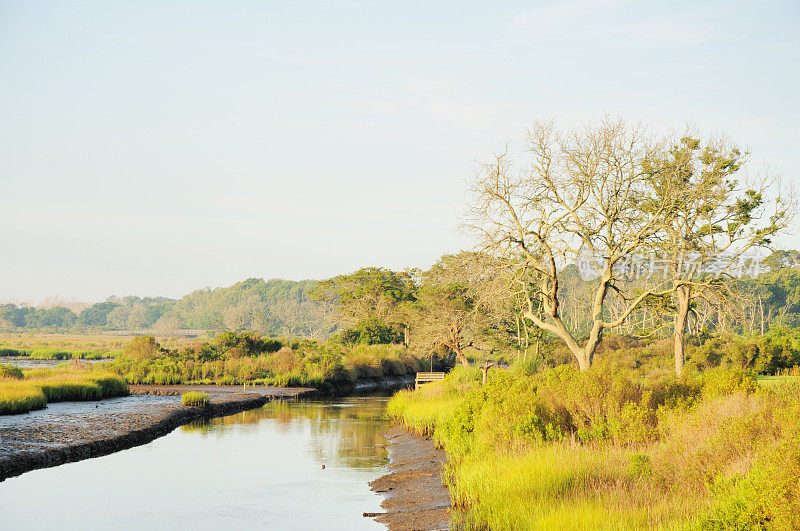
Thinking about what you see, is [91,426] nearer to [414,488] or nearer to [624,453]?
[414,488]

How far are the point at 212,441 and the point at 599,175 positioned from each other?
17.6 meters

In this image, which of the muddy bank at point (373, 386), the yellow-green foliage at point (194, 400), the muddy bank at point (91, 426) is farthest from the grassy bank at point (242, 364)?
the yellow-green foliage at point (194, 400)

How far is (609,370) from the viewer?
52.9ft

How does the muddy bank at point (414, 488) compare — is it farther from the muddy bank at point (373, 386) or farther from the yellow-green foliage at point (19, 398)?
the muddy bank at point (373, 386)

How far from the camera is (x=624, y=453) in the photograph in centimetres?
1239

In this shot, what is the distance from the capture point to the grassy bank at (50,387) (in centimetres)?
2752

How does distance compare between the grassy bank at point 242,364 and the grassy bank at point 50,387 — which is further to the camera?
the grassy bank at point 242,364

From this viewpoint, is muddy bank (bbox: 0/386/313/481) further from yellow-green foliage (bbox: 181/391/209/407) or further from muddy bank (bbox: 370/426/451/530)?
muddy bank (bbox: 370/426/451/530)

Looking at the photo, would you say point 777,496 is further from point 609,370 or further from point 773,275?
point 773,275

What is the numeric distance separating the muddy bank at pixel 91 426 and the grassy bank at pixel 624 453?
10.8 metres

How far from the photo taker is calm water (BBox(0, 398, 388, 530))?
14.4 metres

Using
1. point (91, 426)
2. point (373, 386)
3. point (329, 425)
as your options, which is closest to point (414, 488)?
point (329, 425)

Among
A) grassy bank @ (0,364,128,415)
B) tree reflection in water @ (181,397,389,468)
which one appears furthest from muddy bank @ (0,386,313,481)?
tree reflection in water @ (181,397,389,468)

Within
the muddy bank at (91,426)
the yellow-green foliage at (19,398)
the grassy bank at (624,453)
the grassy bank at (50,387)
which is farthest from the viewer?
the grassy bank at (50,387)
